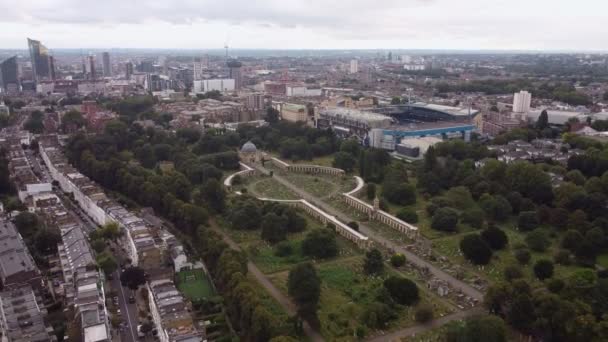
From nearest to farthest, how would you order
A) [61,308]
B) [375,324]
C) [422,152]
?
[375,324], [61,308], [422,152]

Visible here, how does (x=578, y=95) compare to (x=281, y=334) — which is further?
(x=578, y=95)

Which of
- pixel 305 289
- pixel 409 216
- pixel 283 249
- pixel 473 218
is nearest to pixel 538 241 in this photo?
pixel 473 218

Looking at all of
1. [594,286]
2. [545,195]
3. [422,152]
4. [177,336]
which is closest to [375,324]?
[177,336]

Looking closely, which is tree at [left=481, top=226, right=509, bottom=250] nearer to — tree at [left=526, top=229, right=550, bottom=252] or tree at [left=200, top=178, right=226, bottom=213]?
tree at [left=526, top=229, right=550, bottom=252]

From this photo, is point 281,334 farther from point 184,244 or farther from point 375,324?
point 184,244

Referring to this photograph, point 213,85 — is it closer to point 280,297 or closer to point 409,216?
point 409,216

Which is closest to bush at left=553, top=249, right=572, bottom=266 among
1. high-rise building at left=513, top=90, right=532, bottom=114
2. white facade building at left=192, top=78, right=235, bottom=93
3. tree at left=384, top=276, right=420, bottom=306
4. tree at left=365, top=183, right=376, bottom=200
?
tree at left=384, top=276, right=420, bottom=306
